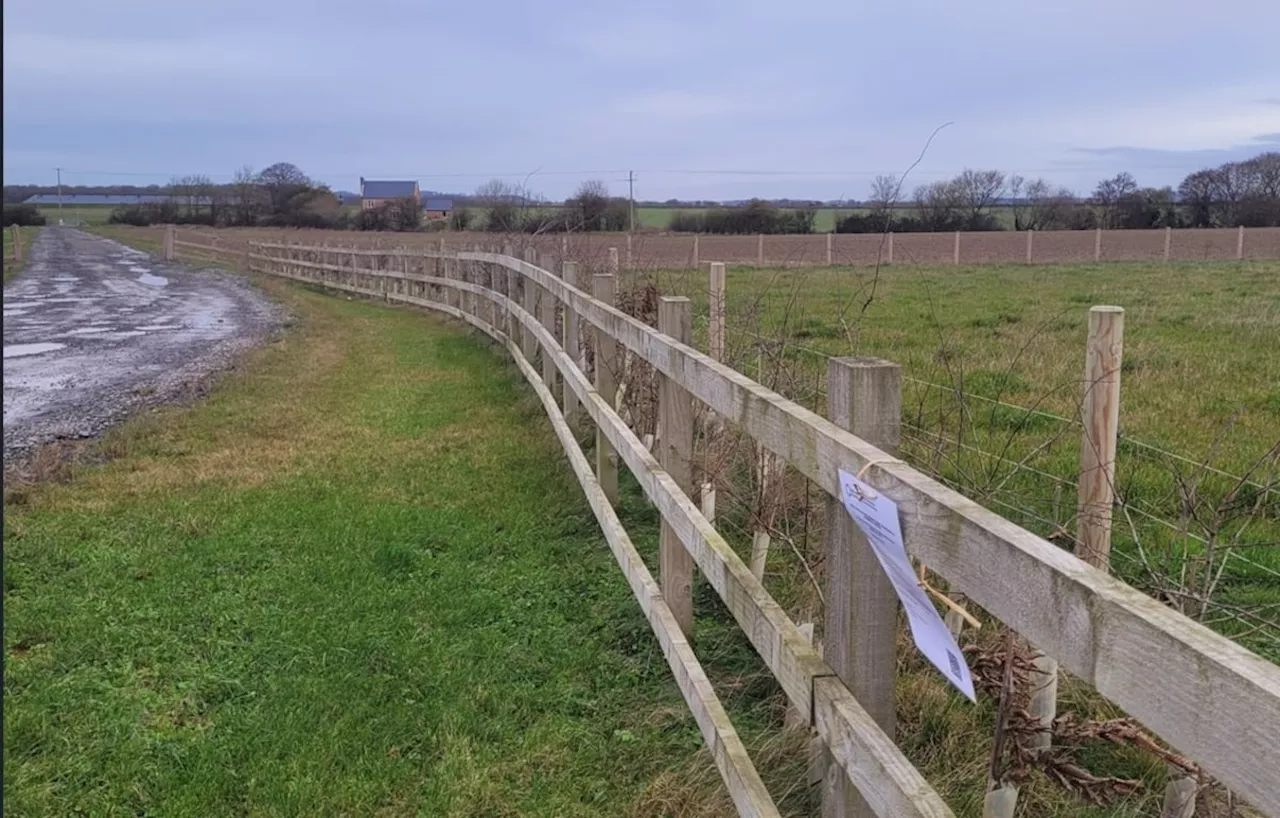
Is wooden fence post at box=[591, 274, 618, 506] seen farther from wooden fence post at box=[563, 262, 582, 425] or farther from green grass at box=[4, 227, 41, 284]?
green grass at box=[4, 227, 41, 284]

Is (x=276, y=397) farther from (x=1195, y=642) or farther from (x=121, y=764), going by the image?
(x=1195, y=642)

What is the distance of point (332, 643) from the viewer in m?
4.48

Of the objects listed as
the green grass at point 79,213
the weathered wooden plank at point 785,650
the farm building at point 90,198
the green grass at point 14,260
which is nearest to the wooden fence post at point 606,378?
the weathered wooden plank at point 785,650

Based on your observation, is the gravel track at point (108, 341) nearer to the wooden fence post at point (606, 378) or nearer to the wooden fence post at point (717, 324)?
the wooden fence post at point (606, 378)

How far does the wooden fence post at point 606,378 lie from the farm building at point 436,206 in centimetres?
3862

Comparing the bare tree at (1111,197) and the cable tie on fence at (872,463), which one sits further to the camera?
the bare tree at (1111,197)

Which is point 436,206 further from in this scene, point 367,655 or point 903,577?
point 903,577

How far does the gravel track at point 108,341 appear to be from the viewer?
9742 millimetres

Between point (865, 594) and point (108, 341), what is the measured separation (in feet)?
50.4

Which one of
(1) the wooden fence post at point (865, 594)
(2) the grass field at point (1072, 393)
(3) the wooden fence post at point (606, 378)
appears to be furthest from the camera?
(3) the wooden fence post at point (606, 378)

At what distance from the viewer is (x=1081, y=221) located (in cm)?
4572

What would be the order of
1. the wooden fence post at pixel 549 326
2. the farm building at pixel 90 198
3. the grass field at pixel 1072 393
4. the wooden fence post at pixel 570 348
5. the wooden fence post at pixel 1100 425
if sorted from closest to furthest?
the wooden fence post at pixel 1100 425
the grass field at pixel 1072 393
the wooden fence post at pixel 570 348
the wooden fence post at pixel 549 326
the farm building at pixel 90 198

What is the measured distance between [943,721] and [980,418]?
4.65 metres

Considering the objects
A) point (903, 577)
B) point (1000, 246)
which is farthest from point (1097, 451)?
point (1000, 246)
